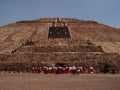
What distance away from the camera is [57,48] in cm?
4669

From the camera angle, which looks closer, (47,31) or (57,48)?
(57,48)

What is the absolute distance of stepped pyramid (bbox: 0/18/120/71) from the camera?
4162 cm

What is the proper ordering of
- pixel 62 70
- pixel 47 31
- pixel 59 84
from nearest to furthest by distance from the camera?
pixel 59 84
pixel 62 70
pixel 47 31

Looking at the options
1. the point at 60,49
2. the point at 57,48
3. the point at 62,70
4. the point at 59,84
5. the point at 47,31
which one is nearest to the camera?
the point at 59,84

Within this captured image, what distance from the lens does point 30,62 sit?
4150cm

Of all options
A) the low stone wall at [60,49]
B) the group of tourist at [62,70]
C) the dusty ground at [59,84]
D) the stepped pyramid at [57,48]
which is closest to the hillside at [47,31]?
the stepped pyramid at [57,48]

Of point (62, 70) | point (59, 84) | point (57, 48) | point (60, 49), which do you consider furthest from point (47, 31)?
point (59, 84)

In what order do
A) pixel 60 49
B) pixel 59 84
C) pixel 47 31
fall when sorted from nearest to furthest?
pixel 59 84 < pixel 60 49 < pixel 47 31

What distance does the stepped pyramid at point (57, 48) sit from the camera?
41.6 m

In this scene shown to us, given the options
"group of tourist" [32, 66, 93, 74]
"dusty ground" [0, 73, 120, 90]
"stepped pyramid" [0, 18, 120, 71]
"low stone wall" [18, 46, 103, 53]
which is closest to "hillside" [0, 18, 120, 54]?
"stepped pyramid" [0, 18, 120, 71]

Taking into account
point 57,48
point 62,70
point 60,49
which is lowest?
point 62,70

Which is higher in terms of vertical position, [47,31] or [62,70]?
[47,31]

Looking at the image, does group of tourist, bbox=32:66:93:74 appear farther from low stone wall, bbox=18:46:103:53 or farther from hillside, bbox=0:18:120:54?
hillside, bbox=0:18:120:54

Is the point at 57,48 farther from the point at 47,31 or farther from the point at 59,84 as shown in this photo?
the point at 59,84
